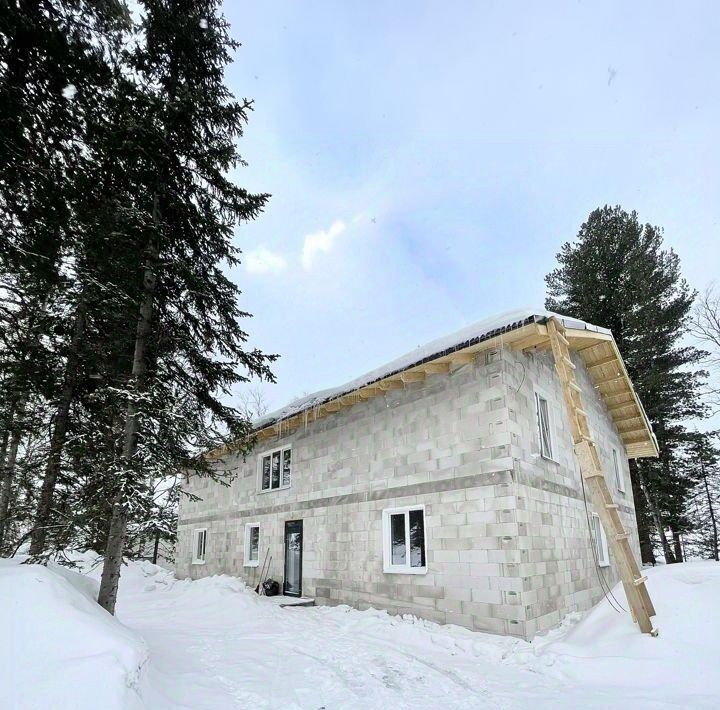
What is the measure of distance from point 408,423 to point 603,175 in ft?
62.8

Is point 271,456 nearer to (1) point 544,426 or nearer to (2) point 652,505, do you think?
(1) point 544,426

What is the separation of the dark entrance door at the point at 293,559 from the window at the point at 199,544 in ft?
18.1

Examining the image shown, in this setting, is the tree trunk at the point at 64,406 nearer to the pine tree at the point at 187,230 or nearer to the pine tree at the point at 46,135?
the pine tree at the point at 46,135

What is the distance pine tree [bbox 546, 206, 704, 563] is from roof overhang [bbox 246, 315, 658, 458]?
10.1 ft

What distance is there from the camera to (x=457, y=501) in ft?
27.2

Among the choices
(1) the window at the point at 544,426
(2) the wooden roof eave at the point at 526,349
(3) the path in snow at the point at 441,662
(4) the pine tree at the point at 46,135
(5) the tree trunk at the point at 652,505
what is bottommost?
(3) the path in snow at the point at 441,662

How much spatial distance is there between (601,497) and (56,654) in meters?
6.60

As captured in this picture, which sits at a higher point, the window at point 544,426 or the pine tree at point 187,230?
the pine tree at point 187,230

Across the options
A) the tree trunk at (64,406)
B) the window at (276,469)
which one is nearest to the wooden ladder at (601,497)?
the tree trunk at (64,406)

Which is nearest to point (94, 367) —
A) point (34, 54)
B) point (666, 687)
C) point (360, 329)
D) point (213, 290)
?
point (213, 290)

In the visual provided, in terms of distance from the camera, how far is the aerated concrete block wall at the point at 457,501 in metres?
7.55

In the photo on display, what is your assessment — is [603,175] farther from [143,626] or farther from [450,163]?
[143,626]

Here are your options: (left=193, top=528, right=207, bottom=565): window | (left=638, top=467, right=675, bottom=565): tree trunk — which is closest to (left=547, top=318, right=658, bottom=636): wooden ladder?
(left=193, top=528, right=207, bottom=565): window

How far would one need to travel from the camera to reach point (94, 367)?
8203 mm
